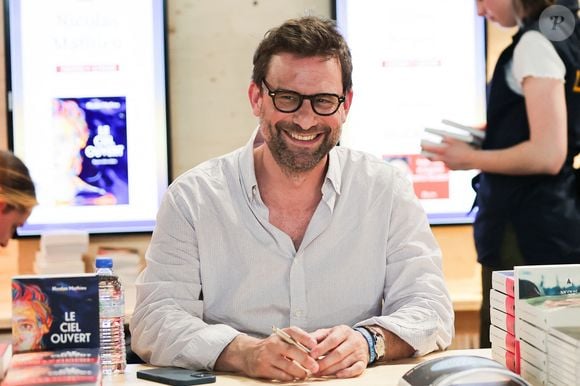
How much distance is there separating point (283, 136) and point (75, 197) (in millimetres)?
1690

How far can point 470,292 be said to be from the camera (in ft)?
12.3

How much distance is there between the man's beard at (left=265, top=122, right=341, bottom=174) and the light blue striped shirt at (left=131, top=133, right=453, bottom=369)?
0.08 meters

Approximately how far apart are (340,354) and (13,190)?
122 cm

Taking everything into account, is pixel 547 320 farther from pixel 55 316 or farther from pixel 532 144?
pixel 532 144

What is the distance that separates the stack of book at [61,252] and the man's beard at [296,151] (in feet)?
5.19

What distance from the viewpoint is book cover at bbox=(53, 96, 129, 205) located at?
3678 millimetres

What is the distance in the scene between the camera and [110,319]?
210cm

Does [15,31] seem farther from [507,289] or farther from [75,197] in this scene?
[507,289]

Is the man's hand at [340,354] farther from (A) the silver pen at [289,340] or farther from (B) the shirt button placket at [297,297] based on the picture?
(B) the shirt button placket at [297,297]

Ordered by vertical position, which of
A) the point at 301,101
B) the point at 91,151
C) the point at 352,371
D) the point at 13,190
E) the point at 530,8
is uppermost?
the point at 530,8

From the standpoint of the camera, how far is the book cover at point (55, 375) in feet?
5.11

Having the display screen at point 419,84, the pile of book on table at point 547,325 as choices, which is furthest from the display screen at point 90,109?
the pile of book on table at point 547,325

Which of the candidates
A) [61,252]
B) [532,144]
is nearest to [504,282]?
[532,144]

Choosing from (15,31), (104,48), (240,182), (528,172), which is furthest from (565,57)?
(15,31)
